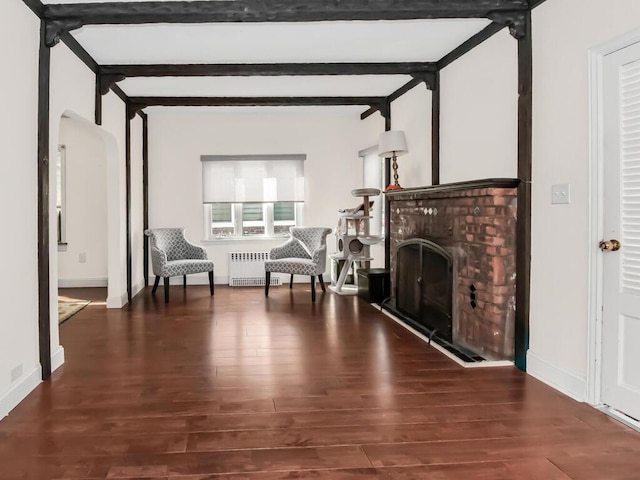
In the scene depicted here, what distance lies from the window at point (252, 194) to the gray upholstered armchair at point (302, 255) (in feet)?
2.60

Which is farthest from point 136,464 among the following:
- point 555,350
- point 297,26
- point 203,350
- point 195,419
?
point 297,26

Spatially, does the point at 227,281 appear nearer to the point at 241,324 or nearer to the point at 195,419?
the point at 241,324

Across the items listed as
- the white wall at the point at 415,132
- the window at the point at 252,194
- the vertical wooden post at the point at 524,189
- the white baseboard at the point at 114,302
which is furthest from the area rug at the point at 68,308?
the vertical wooden post at the point at 524,189

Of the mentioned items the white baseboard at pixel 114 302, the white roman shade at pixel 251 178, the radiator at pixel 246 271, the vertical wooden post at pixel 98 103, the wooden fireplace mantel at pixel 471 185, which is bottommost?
the white baseboard at pixel 114 302

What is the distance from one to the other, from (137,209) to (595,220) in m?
5.87

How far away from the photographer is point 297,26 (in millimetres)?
4348

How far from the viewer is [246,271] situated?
7.91m

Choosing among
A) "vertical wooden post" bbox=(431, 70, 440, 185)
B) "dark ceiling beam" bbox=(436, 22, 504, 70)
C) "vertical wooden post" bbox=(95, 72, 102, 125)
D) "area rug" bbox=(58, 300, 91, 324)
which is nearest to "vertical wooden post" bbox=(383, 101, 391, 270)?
"vertical wooden post" bbox=(431, 70, 440, 185)

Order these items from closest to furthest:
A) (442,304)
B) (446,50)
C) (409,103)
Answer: (442,304) < (446,50) < (409,103)

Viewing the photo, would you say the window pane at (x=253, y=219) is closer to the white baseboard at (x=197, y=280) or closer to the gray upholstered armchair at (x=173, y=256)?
the white baseboard at (x=197, y=280)

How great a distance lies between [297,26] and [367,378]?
2717mm

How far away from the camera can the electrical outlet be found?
123 inches

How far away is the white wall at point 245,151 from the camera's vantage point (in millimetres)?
8008

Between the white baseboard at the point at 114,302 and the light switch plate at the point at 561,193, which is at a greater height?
the light switch plate at the point at 561,193
